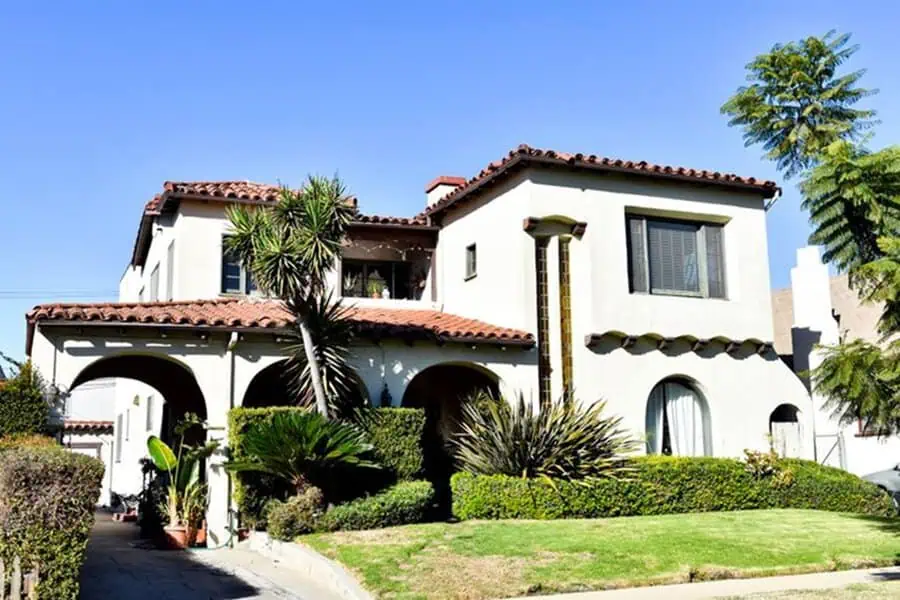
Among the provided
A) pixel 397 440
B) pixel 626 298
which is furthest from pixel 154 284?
pixel 626 298

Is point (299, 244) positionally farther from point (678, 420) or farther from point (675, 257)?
point (678, 420)

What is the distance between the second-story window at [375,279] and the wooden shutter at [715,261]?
25.2 ft

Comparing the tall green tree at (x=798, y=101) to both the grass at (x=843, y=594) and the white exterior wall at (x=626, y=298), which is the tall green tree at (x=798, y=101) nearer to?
the white exterior wall at (x=626, y=298)

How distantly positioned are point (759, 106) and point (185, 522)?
64.0 feet

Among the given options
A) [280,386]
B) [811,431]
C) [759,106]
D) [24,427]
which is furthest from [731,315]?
[24,427]

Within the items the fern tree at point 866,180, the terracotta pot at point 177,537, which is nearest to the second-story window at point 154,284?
the terracotta pot at point 177,537

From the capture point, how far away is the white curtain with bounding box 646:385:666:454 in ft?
70.6

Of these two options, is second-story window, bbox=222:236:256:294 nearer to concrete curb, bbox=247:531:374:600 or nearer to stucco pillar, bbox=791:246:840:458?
concrete curb, bbox=247:531:374:600

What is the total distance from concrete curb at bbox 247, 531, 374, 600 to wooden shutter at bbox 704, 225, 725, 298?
1180 centimetres

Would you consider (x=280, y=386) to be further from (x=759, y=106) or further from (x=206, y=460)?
(x=759, y=106)

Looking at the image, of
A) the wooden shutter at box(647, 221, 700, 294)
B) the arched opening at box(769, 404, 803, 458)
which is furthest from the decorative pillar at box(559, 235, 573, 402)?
the arched opening at box(769, 404, 803, 458)

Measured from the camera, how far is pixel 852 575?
13.7 metres

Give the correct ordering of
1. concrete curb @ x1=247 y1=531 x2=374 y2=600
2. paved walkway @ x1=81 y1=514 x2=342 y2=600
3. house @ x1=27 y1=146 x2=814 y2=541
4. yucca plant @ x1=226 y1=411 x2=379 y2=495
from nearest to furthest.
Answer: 1. concrete curb @ x1=247 y1=531 x2=374 y2=600
2. paved walkway @ x1=81 y1=514 x2=342 y2=600
3. yucca plant @ x1=226 y1=411 x2=379 y2=495
4. house @ x1=27 y1=146 x2=814 y2=541

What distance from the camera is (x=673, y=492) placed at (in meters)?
19.1
